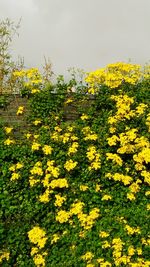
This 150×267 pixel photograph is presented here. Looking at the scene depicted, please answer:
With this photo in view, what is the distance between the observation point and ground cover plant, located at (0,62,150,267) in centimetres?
753

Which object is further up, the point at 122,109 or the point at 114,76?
the point at 114,76

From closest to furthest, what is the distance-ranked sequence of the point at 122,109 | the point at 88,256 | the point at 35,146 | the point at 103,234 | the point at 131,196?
the point at 88,256 < the point at 103,234 < the point at 131,196 < the point at 35,146 < the point at 122,109

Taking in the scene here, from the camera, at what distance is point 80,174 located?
8.49 metres

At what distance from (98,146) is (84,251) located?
2090 mm

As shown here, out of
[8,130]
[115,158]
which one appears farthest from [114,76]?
[8,130]

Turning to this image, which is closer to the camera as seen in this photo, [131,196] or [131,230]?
[131,230]

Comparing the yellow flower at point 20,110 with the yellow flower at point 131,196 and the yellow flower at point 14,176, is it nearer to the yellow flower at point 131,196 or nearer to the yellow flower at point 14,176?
the yellow flower at point 14,176

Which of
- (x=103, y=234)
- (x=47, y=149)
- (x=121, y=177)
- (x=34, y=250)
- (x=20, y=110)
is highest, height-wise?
(x=20, y=110)

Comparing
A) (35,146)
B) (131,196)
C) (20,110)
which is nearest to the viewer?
(131,196)

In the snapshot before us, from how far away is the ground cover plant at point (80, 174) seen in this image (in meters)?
7.53

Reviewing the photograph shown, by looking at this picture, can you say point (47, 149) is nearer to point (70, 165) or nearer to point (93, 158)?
point (70, 165)

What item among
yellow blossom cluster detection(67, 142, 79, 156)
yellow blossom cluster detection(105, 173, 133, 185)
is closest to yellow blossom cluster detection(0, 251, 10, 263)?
yellow blossom cluster detection(67, 142, 79, 156)

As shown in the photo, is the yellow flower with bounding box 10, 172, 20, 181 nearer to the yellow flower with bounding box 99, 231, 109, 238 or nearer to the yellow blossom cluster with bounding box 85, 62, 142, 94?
the yellow flower with bounding box 99, 231, 109, 238

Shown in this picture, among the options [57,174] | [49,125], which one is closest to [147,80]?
[49,125]
